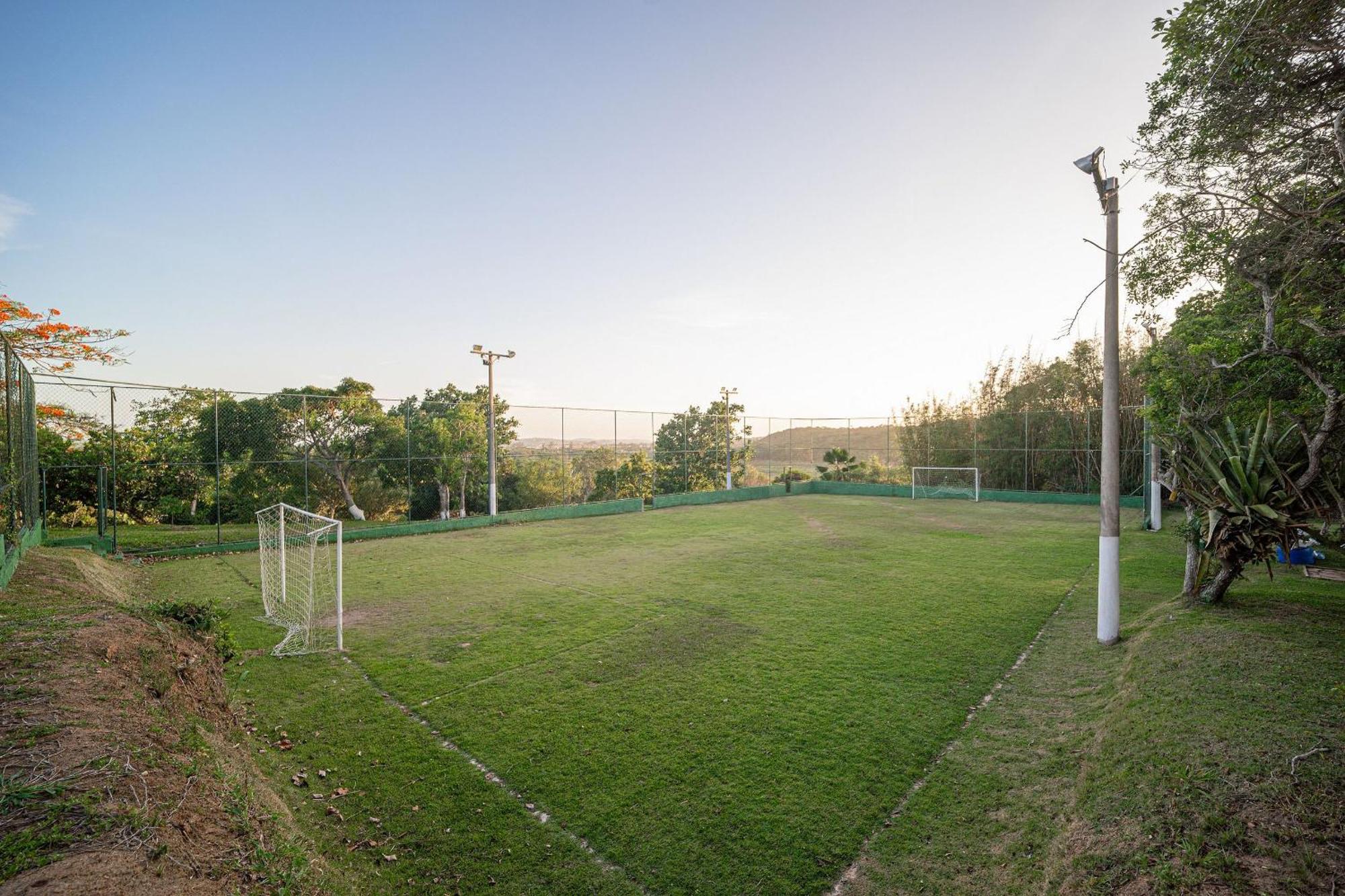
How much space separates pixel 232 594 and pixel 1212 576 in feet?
41.1

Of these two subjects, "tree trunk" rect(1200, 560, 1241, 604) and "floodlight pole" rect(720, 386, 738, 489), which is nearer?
"tree trunk" rect(1200, 560, 1241, 604)

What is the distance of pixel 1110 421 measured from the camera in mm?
6059

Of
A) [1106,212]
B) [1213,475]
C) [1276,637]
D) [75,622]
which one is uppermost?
[1106,212]

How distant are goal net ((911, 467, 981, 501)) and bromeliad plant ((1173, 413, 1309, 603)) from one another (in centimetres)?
1660

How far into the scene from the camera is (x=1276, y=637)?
489cm

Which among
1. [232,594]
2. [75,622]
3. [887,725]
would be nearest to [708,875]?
[887,725]

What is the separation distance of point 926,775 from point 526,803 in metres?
2.45

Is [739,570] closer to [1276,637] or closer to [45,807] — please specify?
[1276,637]

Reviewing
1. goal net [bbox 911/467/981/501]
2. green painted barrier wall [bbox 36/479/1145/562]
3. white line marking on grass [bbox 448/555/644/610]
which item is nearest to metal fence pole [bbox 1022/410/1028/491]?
green painted barrier wall [bbox 36/479/1145/562]

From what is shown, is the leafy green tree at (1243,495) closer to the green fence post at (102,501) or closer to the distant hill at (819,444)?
the green fence post at (102,501)

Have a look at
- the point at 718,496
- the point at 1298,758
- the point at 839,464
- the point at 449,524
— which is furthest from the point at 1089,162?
the point at 839,464

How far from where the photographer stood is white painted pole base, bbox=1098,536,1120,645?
5.88 m

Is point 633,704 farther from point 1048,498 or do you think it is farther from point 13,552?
point 1048,498

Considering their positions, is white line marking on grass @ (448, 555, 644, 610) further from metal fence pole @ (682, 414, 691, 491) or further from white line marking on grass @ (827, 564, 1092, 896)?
metal fence pole @ (682, 414, 691, 491)
